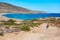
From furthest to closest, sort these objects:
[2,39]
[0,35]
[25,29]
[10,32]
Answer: [25,29] → [10,32] → [0,35] → [2,39]

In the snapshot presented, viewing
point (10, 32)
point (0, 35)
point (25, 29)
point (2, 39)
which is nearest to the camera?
point (2, 39)

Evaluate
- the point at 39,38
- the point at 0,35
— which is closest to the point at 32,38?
the point at 39,38

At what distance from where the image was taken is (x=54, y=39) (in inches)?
753

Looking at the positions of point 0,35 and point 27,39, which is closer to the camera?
point 27,39

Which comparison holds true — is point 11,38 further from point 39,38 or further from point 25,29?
point 25,29

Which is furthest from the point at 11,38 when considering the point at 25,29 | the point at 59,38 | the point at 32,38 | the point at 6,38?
the point at 25,29

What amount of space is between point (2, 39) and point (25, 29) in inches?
282

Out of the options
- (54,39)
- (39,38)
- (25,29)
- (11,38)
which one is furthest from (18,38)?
(25,29)

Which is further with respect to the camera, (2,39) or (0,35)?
(0,35)

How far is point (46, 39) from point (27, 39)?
1.75 m

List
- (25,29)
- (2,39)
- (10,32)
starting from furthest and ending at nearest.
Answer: (25,29) → (10,32) → (2,39)

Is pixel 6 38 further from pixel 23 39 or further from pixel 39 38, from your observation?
pixel 39 38

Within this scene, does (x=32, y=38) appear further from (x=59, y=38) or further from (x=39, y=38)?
(x=59, y=38)

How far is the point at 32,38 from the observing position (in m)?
19.7
